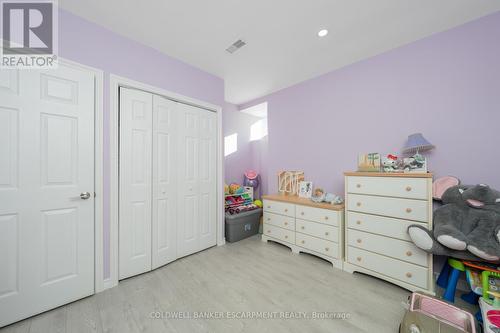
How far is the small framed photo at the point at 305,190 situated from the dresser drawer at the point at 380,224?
0.80 m

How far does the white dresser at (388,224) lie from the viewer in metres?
1.68

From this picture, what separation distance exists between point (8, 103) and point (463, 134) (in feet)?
12.7

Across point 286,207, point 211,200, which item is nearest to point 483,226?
point 286,207

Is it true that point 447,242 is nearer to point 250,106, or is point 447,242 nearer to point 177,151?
point 177,151

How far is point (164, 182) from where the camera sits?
2229 millimetres

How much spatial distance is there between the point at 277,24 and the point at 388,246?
2.44 metres

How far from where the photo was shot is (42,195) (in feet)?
4.93

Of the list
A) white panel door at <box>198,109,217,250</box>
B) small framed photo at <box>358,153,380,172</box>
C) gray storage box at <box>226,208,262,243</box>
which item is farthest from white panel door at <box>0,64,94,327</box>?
small framed photo at <box>358,153,380,172</box>

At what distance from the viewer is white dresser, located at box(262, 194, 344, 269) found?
221cm

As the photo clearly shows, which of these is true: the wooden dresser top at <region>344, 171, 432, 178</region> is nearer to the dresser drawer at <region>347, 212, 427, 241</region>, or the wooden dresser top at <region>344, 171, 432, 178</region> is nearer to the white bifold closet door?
the dresser drawer at <region>347, 212, 427, 241</region>

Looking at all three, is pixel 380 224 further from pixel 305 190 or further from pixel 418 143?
pixel 305 190

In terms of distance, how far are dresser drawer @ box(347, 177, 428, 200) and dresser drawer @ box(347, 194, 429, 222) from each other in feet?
0.17

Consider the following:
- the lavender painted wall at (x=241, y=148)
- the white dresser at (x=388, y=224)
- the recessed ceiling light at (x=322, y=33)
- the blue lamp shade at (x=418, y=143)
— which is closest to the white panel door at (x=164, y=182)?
the lavender painted wall at (x=241, y=148)

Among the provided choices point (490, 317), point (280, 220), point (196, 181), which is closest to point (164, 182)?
point (196, 181)
